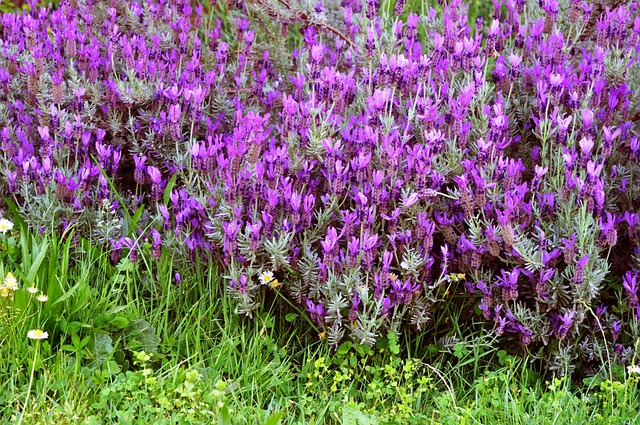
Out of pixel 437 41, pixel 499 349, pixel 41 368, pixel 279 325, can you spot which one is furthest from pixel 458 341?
pixel 41 368

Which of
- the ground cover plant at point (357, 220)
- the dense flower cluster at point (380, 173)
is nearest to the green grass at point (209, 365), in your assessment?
the ground cover plant at point (357, 220)

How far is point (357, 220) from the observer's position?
3041mm

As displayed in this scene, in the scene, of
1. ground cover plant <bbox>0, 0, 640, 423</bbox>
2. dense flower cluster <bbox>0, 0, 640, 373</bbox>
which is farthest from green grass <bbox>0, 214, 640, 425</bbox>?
dense flower cluster <bbox>0, 0, 640, 373</bbox>

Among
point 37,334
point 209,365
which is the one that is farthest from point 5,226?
point 209,365

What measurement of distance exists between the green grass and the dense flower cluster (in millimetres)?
123

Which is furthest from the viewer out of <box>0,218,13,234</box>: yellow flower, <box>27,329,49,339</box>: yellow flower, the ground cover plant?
<box>0,218,13,234</box>: yellow flower

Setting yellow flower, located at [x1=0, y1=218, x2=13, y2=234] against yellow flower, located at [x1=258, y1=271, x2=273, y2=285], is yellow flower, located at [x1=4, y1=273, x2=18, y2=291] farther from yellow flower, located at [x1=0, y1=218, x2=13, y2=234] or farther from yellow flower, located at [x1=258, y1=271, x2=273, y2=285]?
yellow flower, located at [x1=258, y1=271, x2=273, y2=285]

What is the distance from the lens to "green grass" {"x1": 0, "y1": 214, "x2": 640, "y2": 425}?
276 centimetres

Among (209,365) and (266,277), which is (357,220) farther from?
(209,365)

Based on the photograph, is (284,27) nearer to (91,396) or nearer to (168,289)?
(168,289)

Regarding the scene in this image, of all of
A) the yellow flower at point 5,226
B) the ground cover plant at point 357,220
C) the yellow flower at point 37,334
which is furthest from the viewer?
the yellow flower at point 5,226

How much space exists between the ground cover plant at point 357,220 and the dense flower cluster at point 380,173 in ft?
0.04

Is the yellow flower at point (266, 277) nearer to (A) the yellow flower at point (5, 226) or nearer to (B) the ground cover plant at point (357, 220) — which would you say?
(B) the ground cover plant at point (357, 220)

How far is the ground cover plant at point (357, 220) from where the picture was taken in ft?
9.73
